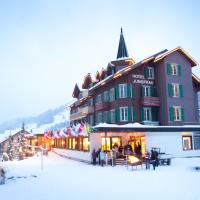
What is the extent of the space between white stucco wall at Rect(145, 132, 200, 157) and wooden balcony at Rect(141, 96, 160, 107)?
686 centimetres

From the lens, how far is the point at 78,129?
89.2ft

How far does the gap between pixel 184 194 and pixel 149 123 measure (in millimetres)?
22313

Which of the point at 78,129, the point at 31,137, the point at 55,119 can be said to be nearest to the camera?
the point at 78,129

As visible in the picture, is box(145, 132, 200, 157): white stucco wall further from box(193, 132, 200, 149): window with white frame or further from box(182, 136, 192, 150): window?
box(193, 132, 200, 149): window with white frame

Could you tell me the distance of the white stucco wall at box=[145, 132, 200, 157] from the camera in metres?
28.0

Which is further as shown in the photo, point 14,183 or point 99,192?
point 14,183

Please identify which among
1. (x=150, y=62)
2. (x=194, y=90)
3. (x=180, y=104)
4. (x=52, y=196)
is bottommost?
(x=52, y=196)

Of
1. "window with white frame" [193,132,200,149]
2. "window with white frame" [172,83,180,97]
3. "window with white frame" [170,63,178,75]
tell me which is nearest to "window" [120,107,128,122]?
"window with white frame" [172,83,180,97]

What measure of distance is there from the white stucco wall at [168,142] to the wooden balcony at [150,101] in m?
6.86

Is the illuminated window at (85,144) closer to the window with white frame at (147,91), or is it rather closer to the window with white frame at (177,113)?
the window with white frame at (147,91)

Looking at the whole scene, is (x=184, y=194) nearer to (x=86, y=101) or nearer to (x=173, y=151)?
(x=173, y=151)

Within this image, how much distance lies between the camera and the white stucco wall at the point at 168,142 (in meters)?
28.0

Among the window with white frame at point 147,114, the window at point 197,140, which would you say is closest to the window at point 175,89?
the window with white frame at point 147,114

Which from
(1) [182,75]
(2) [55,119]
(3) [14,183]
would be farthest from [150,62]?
(2) [55,119]
